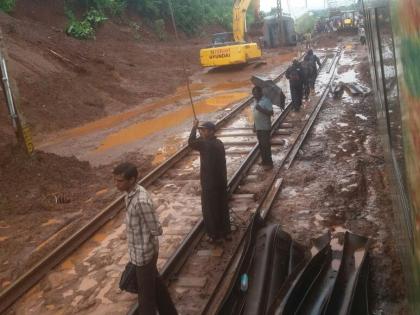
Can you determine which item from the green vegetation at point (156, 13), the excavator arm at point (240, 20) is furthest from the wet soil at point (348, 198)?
the excavator arm at point (240, 20)

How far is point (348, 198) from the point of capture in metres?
8.43

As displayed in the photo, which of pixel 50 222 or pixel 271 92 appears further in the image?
pixel 271 92

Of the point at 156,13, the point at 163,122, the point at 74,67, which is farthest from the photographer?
the point at 156,13

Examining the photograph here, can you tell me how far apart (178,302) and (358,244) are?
2392 mm

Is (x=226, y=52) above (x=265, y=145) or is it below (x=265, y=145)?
above

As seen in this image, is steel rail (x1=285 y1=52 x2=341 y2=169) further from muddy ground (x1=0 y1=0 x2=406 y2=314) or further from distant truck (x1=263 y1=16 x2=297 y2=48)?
distant truck (x1=263 y1=16 x2=297 y2=48)

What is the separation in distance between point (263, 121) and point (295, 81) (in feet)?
19.1

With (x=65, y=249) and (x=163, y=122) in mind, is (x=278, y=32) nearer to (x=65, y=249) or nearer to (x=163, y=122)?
(x=163, y=122)

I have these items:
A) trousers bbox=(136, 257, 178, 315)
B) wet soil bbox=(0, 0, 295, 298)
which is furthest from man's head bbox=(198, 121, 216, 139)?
trousers bbox=(136, 257, 178, 315)

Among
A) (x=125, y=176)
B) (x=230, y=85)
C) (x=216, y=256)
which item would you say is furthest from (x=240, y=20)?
(x=125, y=176)

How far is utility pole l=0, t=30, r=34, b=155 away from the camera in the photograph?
9.91 metres

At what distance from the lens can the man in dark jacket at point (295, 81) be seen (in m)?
15.1

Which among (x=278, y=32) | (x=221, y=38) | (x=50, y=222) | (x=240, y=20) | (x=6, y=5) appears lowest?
(x=50, y=222)

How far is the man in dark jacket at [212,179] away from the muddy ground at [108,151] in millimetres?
1198
